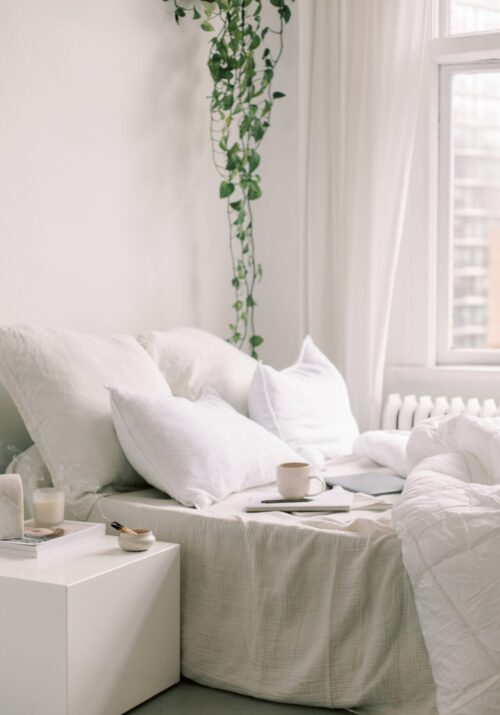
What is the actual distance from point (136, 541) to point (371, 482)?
77 cm

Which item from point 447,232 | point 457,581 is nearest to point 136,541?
point 457,581

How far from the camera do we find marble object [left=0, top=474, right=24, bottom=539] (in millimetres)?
2062

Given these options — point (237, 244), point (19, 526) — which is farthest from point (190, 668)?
point (237, 244)

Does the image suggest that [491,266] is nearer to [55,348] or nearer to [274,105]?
[274,105]

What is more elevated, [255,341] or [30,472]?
[255,341]

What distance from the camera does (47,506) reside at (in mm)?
2166

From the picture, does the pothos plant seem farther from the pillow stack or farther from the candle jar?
the candle jar

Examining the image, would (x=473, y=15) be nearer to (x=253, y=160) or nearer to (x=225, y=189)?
(x=253, y=160)

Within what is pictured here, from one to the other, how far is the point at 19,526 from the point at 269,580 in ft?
1.86

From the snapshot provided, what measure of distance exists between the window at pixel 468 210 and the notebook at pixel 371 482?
1.42m

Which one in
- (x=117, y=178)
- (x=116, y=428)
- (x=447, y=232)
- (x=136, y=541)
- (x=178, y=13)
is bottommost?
(x=136, y=541)

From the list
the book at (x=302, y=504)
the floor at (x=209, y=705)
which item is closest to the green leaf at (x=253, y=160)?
the book at (x=302, y=504)

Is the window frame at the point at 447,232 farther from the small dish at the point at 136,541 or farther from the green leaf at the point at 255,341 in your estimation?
the small dish at the point at 136,541

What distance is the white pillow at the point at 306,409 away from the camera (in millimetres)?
2904
